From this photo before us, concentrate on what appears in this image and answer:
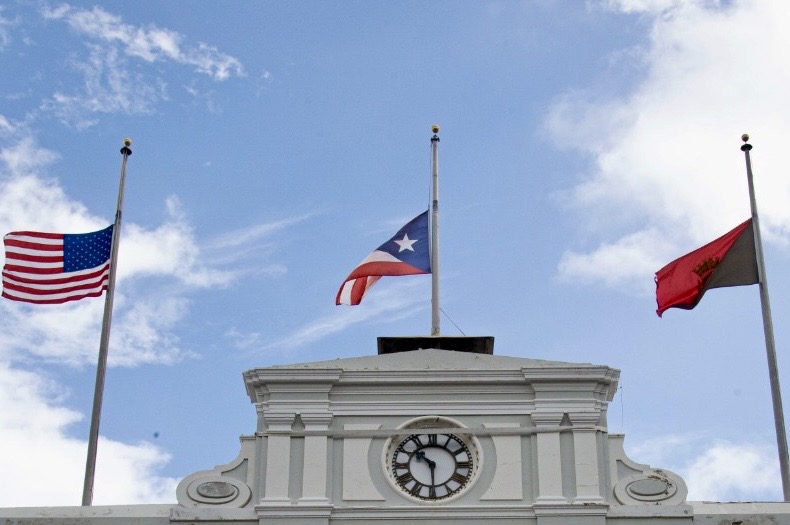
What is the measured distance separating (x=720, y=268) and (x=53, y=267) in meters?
11.1

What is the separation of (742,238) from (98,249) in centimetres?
1082

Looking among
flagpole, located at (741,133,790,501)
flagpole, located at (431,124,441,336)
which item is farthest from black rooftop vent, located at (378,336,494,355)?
flagpole, located at (741,133,790,501)

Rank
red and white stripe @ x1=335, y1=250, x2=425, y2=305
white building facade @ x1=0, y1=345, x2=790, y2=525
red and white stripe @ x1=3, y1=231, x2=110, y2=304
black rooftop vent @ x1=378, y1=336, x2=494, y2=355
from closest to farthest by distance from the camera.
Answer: white building facade @ x1=0, y1=345, x2=790, y2=525 < black rooftop vent @ x1=378, y1=336, x2=494, y2=355 < red and white stripe @ x1=3, y1=231, x2=110, y2=304 < red and white stripe @ x1=335, y1=250, x2=425, y2=305

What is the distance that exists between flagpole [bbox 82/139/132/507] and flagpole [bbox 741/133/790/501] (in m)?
10.7

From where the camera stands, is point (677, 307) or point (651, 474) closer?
point (651, 474)

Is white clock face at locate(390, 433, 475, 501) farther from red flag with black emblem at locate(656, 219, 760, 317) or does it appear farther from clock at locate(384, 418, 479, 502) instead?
red flag with black emblem at locate(656, 219, 760, 317)

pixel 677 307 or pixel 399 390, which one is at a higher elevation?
pixel 677 307

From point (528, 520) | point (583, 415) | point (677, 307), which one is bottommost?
point (528, 520)

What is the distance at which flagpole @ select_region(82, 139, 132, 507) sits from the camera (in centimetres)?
2583

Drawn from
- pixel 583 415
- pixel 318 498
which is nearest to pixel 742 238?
pixel 583 415

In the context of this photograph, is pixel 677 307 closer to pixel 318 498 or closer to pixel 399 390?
pixel 399 390

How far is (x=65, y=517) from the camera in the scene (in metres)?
25.0

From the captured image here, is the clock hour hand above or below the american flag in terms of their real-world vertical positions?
below

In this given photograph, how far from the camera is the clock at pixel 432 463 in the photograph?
25.2 meters
